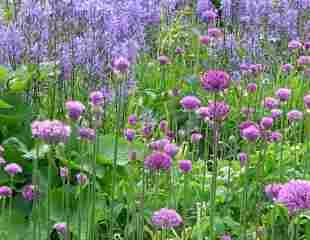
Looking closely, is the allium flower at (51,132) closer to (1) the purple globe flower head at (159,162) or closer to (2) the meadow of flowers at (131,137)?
(2) the meadow of flowers at (131,137)

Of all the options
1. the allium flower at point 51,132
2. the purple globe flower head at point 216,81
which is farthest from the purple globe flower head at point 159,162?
the allium flower at point 51,132

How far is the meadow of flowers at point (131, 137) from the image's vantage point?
227 centimetres

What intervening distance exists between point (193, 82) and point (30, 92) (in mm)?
1483

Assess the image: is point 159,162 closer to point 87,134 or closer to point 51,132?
point 87,134

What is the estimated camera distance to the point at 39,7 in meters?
3.77

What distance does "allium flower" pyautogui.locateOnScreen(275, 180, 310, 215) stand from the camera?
1650 mm

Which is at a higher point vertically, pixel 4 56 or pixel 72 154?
pixel 4 56

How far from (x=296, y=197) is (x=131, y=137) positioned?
3.79ft

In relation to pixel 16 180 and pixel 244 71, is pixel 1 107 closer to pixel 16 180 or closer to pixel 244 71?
pixel 16 180

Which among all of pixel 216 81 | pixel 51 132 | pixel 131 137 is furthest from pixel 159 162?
pixel 131 137

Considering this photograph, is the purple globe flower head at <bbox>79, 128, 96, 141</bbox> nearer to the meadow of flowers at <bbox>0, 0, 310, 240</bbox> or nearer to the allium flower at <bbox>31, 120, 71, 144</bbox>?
the meadow of flowers at <bbox>0, 0, 310, 240</bbox>

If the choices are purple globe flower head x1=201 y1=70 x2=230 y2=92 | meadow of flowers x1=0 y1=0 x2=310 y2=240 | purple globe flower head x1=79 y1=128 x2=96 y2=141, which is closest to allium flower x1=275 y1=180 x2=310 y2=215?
meadow of flowers x1=0 y1=0 x2=310 y2=240

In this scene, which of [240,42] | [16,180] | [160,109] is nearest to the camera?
[16,180]

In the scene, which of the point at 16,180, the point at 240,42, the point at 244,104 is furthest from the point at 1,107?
the point at 240,42
